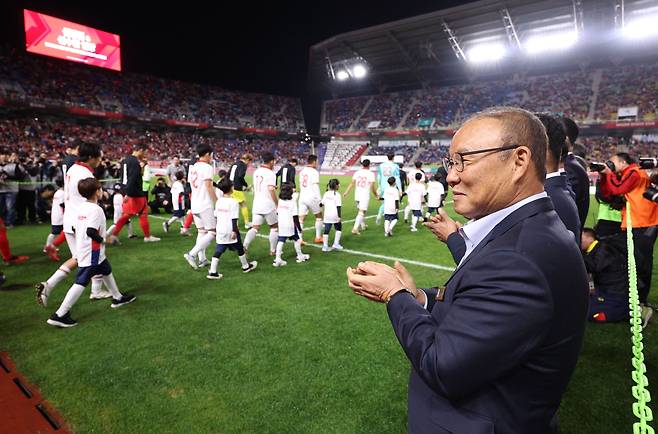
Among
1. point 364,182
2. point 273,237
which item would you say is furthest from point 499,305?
point 364,182

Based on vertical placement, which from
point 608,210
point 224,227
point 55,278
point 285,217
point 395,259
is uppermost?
point 608,210

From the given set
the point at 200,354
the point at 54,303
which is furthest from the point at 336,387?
the point at 54,303

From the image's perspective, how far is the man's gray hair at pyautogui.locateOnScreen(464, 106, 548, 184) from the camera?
1.24m

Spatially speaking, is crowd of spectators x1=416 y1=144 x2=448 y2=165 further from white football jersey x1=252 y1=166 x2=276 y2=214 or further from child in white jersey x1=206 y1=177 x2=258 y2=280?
child in white jersey x1=206 y1=177 x2=258 y2=280

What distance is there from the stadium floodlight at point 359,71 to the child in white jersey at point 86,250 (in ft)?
170

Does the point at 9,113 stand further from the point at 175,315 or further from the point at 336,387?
the point at 336,387

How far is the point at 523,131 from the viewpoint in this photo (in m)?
1.24

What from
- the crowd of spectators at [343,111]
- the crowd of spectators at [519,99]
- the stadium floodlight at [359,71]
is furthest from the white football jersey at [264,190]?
the crowd of spectators at [343,111]

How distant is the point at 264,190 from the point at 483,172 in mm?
6779

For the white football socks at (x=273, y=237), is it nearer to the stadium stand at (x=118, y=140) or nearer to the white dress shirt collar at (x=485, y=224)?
the white dress shirt collar at (x=485, y=224)

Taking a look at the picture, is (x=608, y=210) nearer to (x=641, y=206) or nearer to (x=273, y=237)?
(x=641, y=206)

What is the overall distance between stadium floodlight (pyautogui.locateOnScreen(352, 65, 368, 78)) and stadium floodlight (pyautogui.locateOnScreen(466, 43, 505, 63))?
49.0ft

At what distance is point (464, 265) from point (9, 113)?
1927 inches

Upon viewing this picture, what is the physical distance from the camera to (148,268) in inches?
277
